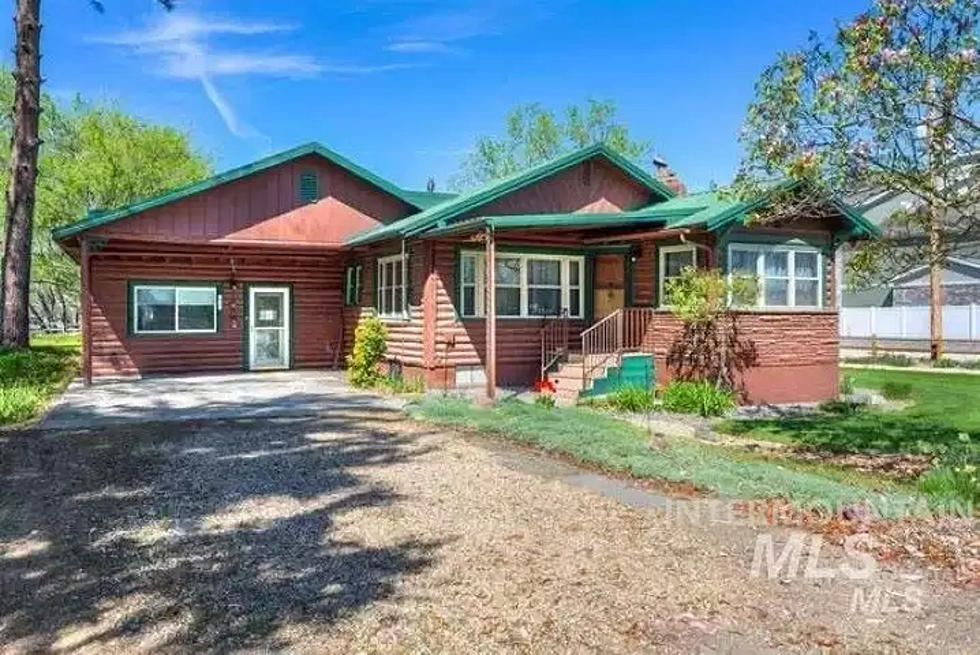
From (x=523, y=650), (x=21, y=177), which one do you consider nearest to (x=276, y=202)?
(x=21, y=177)

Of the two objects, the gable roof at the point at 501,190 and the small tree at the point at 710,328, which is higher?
the gable roof at the point at 501,190

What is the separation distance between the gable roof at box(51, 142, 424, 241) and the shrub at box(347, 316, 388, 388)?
12.7 feet

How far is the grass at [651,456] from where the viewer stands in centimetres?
705

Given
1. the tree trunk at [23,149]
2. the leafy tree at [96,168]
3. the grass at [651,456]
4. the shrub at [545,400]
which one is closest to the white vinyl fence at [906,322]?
the shrub at [545,400]

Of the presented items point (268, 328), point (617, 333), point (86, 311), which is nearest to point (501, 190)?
point (617, 333)

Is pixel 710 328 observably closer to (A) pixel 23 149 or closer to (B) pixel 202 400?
(B) pixel 202 400

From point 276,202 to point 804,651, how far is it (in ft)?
53.2

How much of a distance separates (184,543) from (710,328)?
10827 millimetres

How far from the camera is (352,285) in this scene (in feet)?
65.5

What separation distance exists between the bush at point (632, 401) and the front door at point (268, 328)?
376 inches

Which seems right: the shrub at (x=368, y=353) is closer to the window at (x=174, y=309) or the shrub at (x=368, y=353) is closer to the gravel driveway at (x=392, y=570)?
the window at (x=174, y=309)

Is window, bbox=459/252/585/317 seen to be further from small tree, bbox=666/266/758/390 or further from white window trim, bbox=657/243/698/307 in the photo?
small tree, bbox=666/266/758/390

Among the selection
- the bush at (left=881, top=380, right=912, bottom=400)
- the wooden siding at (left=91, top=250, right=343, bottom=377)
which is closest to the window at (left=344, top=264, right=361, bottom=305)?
the wooden siding at (left=91, top=250, right=343, bottom=377)

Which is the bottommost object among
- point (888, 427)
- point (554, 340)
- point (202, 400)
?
point (888, 427)
